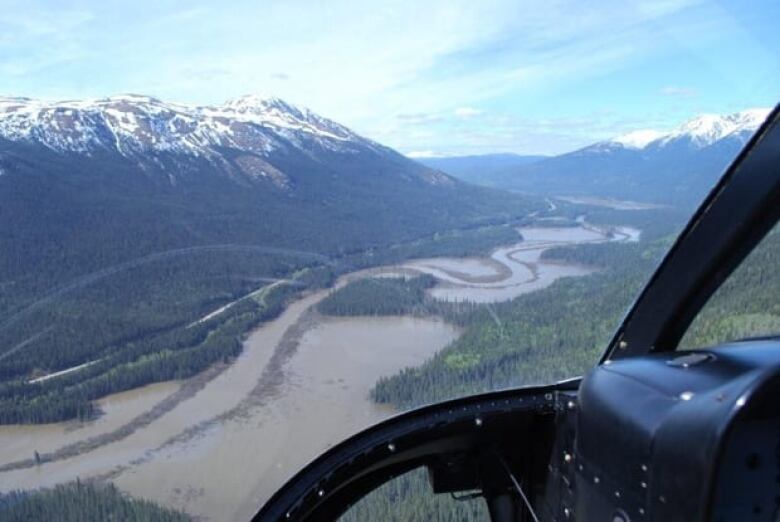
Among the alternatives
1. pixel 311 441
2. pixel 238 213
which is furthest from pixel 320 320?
pixel 238 213

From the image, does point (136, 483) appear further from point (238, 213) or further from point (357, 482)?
point (238, 213)

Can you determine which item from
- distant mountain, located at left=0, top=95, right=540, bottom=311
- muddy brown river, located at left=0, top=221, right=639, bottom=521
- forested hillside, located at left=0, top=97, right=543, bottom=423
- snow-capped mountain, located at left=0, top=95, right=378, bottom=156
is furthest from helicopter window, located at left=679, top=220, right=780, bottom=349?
snow-capped mountain, located at left=0, top=95, right=378, bottom=156

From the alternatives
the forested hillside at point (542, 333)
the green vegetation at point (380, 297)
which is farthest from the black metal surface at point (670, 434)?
the green vegetation at point (380, 297)

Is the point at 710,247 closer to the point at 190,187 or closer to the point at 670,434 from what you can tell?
the point at 670,434

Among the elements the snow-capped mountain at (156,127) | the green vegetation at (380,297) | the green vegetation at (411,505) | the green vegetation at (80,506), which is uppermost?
the snow-capped mountain at (156,127)

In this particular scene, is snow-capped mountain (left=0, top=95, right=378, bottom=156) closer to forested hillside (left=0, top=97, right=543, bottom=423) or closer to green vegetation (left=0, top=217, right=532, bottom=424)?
forested hillside (left=0, top=97, right=543, bottom=423)

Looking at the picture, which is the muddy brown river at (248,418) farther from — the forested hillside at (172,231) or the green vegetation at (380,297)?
the forested hillside at (172,231)
